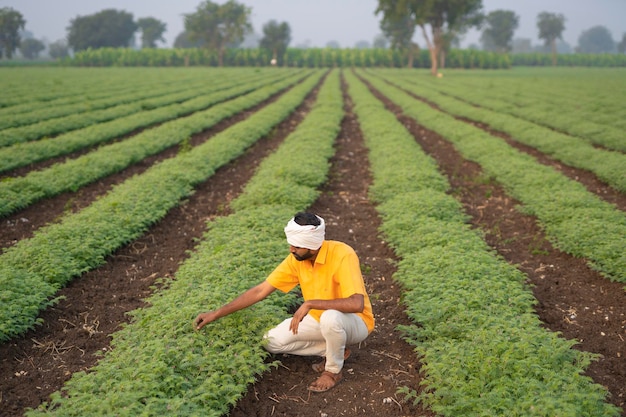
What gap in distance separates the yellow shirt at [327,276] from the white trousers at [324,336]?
0.47 feet

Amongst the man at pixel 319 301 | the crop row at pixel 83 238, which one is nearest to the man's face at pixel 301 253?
the man at pixel 319 301

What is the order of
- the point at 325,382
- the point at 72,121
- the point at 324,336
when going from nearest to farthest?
the point at 324,336, the point at 325,382, the point at 72,121

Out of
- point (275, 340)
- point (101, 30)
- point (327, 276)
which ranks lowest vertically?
point (275, 340)

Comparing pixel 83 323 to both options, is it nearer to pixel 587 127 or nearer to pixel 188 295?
pixel 188 295

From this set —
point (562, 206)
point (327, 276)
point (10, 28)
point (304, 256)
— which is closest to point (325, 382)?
point (327, 276)

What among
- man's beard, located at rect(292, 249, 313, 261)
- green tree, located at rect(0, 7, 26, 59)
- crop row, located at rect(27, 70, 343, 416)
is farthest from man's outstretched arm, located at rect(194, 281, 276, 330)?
green tree, located at rect(0, 7, 26, 59)

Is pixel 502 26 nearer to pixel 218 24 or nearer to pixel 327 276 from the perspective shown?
pixel 218 24

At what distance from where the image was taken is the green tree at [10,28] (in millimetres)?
107375

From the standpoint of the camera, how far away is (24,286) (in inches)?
259

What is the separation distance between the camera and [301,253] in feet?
16.2

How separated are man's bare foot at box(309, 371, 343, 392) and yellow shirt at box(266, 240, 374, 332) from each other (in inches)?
22.9

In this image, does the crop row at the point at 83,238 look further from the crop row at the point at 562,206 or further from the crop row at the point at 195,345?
the crop row at the point at 562,206

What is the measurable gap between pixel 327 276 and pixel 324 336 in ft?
1.93

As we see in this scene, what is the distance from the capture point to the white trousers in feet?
16.3
